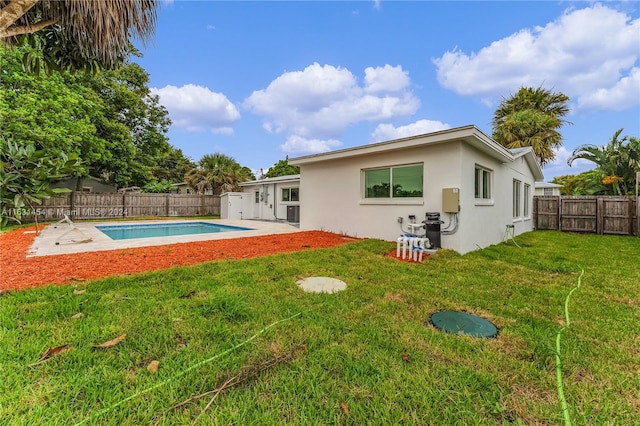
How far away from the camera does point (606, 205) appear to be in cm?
1091

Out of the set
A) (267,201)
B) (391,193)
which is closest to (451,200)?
(391,193)

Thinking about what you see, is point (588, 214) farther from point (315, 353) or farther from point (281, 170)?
point (281, 170)

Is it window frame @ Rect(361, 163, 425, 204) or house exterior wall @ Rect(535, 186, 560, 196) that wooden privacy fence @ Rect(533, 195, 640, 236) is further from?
window frame @ Rect(361, 163, 425, 204)

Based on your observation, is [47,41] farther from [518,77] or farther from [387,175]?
[518,77]

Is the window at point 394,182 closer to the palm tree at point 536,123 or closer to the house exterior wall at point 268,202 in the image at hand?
the house exterior wall at point 268,202

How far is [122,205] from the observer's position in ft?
61.1

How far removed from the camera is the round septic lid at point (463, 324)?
2748 mm

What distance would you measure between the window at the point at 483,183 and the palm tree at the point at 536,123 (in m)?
10.9

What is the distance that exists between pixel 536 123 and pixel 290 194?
1523cm

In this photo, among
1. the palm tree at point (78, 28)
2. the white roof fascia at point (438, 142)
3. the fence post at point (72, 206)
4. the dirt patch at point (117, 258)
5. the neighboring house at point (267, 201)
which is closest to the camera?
the palm tree at point (78, 28)

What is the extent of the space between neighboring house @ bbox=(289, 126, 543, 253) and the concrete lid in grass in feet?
12.9

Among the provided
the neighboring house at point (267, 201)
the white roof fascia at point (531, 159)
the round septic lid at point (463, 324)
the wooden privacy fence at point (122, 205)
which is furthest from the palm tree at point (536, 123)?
the wooden privacy fence at point (122, 205)

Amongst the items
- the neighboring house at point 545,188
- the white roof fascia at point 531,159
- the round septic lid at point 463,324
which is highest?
the white roof fascia at point 531,159

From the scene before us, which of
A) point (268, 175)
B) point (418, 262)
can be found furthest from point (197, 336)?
point (268, 175)
